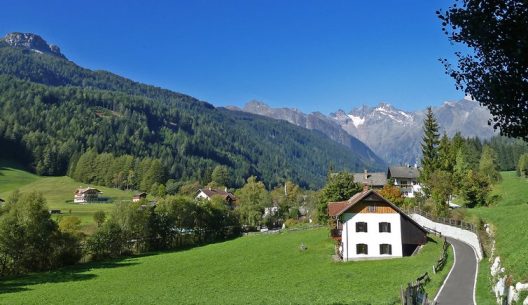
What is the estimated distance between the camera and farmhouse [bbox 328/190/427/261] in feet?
193

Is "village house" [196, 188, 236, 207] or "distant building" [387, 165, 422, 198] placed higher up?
"distant building" [387, 165, 422, 198]

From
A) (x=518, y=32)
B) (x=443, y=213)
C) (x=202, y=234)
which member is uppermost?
(x=518, y=32)

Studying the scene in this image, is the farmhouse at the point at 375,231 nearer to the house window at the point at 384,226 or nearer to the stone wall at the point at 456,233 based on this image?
the house window at the point at 384,226

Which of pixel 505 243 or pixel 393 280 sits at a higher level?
pixel 505 243

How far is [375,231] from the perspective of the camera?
59500 millimetres

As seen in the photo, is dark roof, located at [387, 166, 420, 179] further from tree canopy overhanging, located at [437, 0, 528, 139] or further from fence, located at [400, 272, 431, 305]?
tree canopy overhanging, located at [437, 0, 528, 139]

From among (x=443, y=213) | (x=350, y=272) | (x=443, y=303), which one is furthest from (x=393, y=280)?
(x=443, y=213)

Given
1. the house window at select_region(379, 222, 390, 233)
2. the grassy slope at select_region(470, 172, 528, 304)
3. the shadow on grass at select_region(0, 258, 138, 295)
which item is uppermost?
the grassy slope at select_region(470, 172, 528, 304)

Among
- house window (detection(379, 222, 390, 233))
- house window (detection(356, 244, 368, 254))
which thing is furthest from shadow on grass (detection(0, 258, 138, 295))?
house window (detection(379, 222, 390, 233))

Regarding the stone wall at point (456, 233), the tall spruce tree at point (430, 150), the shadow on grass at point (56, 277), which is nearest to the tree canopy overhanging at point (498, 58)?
the stone wall at point (456, 233)

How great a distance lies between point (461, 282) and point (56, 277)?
166 ft

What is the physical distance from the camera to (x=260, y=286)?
43375mm

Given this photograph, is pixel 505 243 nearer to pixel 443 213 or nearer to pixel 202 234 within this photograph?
pixel 443 213

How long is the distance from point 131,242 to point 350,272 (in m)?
54.2
